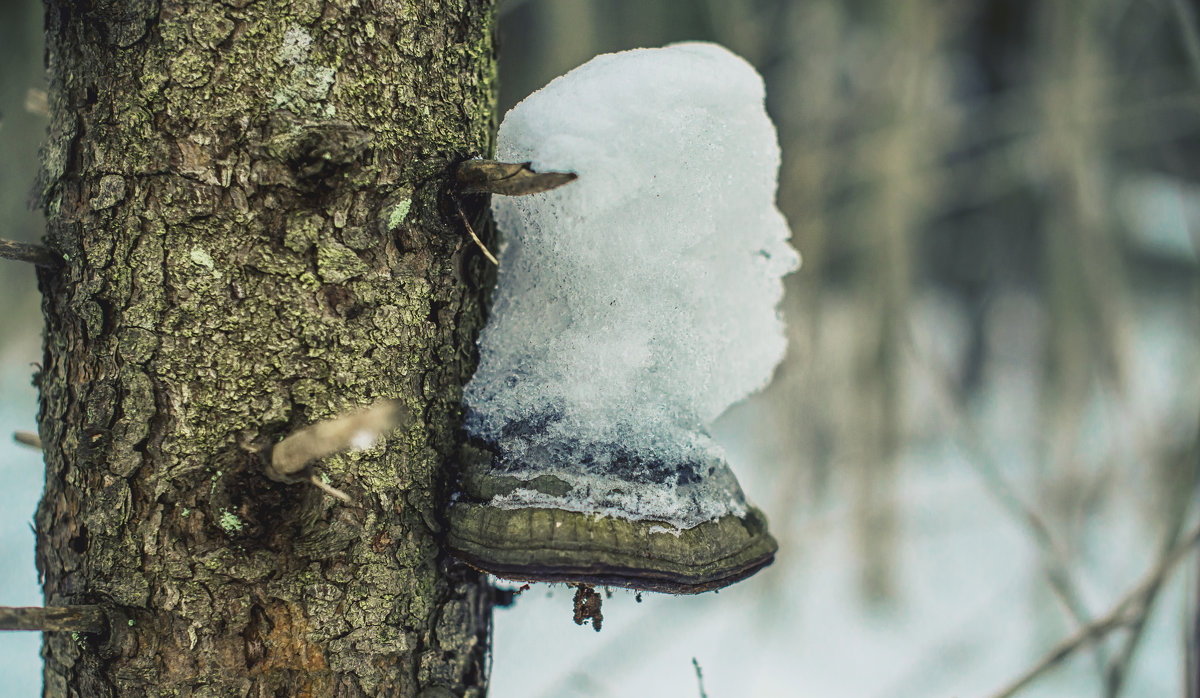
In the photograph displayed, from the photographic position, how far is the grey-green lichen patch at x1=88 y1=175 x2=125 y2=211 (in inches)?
28.9

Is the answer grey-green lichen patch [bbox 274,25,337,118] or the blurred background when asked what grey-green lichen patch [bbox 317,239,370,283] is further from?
the blurred background

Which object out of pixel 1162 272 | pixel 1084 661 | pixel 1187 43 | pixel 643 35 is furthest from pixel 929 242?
pixel 1187 43

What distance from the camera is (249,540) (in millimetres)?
732

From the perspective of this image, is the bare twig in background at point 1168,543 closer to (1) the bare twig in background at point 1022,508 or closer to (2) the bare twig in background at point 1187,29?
(1) the bare twig in background at point 1022,508

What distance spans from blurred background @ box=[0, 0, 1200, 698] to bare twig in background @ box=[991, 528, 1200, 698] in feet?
1.66

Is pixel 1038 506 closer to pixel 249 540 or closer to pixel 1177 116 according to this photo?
pixel 1177 116

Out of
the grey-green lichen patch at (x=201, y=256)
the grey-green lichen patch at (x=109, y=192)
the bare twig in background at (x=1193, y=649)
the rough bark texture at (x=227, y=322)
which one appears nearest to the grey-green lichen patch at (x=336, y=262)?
the rough bark texture at (x=227, y=322)

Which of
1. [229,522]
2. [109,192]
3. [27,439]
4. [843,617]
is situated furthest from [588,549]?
[843,617]

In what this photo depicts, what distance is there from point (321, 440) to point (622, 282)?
0.45 meters

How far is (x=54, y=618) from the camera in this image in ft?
2.27

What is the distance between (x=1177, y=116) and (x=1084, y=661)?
3.94 m

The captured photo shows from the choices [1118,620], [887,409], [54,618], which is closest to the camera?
[54,618]

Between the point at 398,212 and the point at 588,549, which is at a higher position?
the point at 398,212

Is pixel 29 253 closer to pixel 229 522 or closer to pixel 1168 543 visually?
pixel 229 522
